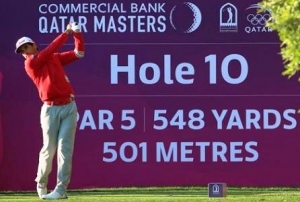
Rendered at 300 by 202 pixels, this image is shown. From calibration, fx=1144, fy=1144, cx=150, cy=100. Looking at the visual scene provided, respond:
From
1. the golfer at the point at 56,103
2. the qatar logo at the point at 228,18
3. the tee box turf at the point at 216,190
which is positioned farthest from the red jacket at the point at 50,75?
the qatar logo at the point at 228,18

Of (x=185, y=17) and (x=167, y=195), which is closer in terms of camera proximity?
(x=167, y=195)

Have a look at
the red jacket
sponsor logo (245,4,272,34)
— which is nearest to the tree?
the red jacket

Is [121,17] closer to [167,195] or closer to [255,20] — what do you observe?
[255,20]

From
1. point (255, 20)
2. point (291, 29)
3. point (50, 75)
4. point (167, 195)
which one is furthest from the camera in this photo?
point (255, 20)

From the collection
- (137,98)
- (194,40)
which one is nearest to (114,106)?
(137,98)

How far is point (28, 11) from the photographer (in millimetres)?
13117

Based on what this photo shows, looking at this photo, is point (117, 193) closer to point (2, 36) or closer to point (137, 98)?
point (137, 98)

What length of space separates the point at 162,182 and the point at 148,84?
1144 millimetres

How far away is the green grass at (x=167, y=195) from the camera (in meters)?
11.2

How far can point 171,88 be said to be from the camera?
13.1 metres

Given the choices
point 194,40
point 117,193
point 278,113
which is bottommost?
point 117,193

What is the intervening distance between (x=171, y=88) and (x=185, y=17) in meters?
0.83

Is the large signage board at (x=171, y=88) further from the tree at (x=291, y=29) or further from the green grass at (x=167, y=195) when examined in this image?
the tree at (x=291, y=29)

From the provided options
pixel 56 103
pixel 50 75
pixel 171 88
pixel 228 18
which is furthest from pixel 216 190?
pixel 228 18
